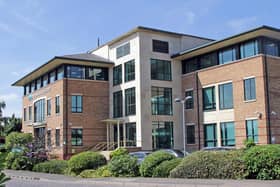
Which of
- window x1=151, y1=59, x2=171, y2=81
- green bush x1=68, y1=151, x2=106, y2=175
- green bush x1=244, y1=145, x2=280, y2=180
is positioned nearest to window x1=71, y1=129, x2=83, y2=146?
window x1=151, y1=59, x2=171, y2=81

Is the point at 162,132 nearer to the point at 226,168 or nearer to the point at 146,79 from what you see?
the point at 146,79

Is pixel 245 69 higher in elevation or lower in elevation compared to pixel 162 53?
lower

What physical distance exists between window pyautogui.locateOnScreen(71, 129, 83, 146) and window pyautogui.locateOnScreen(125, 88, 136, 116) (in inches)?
185

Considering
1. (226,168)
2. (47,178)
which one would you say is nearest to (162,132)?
(47,178)

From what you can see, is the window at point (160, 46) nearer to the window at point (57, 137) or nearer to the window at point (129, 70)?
the window at point (129, 70)

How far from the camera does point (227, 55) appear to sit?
3322 centimetres

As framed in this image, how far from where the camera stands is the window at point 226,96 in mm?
32656

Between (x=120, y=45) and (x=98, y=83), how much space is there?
420cm

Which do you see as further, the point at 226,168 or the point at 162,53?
the point at 162,53

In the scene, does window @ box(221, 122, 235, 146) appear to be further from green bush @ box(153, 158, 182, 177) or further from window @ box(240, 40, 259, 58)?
green bush @ box(153, 158, 182, 177)

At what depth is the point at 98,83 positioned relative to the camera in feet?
129

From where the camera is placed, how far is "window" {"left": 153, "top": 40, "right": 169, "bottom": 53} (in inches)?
1457

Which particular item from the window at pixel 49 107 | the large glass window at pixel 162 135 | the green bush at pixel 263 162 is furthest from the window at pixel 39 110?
the green bush at pixel 263 162

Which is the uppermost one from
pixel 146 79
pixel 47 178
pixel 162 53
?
pixel 162 53
